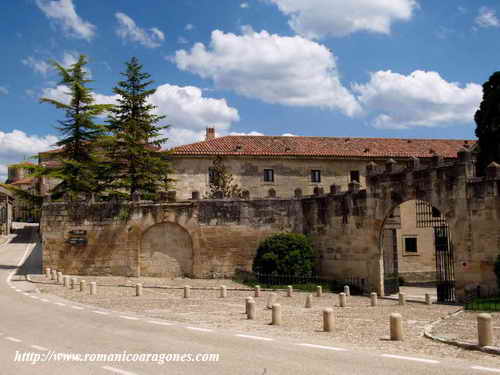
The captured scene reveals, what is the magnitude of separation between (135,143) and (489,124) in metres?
21.5

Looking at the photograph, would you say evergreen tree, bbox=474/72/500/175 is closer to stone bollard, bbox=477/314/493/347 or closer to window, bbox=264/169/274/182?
window, bbox=264/169/274/182

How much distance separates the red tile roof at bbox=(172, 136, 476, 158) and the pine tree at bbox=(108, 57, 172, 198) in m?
5.89

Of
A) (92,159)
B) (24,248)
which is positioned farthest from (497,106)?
(24,248)

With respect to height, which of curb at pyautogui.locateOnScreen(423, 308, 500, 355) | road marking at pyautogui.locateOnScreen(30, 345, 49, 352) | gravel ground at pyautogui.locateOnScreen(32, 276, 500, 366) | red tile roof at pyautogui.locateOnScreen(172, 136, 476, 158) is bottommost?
gravel ground at pyautogui.locateOnScreen(32, 276, 500, 366)

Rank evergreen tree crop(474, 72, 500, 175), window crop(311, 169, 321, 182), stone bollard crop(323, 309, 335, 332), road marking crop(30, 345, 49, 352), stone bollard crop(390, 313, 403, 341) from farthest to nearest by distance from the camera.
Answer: window crop(311, 169, 321, 182) → evergreen tree crop(474, 72, 500, 175) → stone bollard crop(323, 309, 335, 332) → stone bollard crop(390, 313, 403, 341) → road marking crop(30, 345, 49, 352)

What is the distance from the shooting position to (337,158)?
42031mm

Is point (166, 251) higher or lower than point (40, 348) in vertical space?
higher

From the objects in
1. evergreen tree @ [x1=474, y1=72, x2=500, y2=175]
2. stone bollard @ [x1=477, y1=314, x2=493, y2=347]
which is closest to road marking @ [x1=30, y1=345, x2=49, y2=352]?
stone bollard @ [x1=477, y1=314, x2=493, y2=347]

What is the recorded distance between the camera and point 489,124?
29.3 meters

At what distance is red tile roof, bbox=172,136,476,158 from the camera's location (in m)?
41.2

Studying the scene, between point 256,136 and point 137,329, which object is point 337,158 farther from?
point 137,329

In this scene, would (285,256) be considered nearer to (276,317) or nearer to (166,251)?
(166,251)

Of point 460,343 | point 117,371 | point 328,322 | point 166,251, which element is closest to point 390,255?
point 166,251

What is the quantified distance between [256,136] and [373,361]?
119 feet
